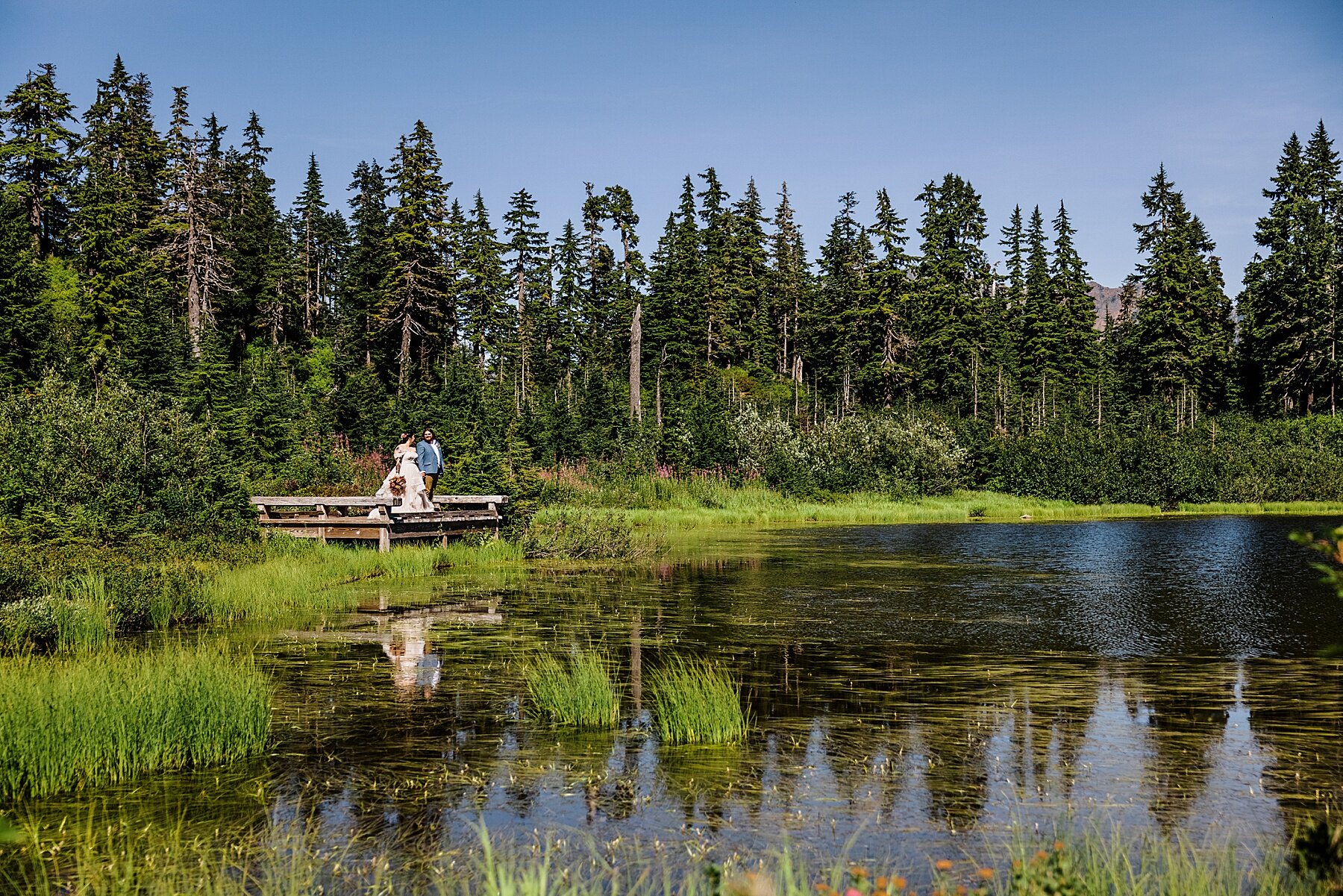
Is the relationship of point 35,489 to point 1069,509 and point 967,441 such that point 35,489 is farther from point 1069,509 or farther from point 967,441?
point 967,441

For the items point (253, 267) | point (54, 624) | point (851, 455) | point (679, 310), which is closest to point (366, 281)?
point (253, 267)

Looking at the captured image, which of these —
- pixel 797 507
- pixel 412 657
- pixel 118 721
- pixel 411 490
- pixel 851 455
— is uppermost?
pixel 851 455

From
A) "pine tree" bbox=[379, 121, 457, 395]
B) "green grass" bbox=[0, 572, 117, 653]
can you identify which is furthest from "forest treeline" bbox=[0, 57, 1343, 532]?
"green grass" bbox=[0, 572, 117, 653]

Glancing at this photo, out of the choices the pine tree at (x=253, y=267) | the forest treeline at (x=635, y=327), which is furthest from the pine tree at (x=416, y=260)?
the pine tree at (x=253, y=267)

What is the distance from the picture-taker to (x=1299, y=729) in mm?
8969

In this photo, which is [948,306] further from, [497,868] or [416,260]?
[497,868]

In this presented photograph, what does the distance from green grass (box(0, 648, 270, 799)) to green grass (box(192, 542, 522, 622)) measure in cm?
622

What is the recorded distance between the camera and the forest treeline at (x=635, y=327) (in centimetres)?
4253

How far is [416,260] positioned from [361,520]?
34.3 m

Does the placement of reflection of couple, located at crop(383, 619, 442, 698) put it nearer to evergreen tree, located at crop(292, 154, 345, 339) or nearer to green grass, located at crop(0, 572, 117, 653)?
green grass, located at crop(0, 572, 117, 653)

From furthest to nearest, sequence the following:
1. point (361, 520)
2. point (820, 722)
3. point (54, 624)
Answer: point (361, 520), point (54, 624), point (820, 722)

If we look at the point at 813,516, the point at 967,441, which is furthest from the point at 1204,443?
the point at 813,516

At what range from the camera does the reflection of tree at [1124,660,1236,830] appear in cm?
726

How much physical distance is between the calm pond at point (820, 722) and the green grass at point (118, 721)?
0.28 m
